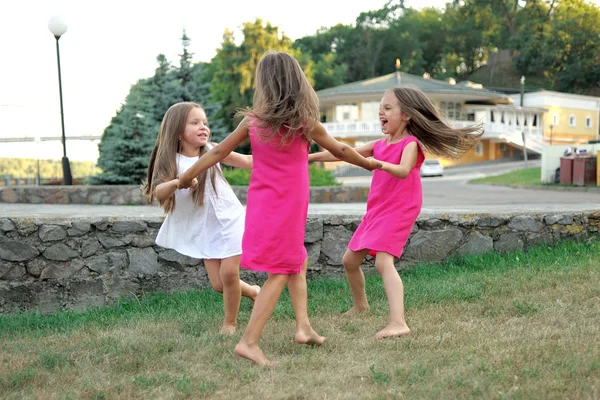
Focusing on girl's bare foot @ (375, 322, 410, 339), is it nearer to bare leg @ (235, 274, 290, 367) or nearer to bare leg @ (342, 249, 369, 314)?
bare leg @ (342, 249, 369, 314)

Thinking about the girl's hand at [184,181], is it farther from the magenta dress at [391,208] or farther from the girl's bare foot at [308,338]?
the magenta dress at [391,208]

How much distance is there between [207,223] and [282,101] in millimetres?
1309

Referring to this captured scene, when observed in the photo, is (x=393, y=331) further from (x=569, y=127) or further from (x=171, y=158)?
(x=569, y=127)

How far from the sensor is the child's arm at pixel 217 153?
3668 mm

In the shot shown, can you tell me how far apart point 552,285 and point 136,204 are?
9.40m

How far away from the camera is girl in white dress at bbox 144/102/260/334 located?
176 inches

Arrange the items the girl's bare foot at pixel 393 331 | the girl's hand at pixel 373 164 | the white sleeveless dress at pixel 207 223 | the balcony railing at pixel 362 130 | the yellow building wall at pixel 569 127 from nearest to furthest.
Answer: the girl's hand at pixel 373 164
the girl's bare foot at pixel 393 331
the white sleeveless dress at pixel 207 223
the balcony railing at pixel 362 130
the yellow building wall at pixel 569 127

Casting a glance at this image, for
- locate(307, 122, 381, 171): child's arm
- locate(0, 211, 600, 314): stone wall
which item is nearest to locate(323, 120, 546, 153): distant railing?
locate(0, 211, 600, 314): stone wall

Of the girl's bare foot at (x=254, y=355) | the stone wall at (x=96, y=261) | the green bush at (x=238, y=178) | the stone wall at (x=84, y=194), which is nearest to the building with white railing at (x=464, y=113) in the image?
the green bush at (x=238, y=178)

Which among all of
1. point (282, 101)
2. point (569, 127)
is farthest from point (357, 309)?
point (569, 127)

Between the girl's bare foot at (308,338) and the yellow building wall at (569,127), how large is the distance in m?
55.6

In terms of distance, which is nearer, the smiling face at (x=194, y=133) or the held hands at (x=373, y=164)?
the held hands at (x=373, y=164)

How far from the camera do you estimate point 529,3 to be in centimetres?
7550

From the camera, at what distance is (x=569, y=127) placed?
59.3m
